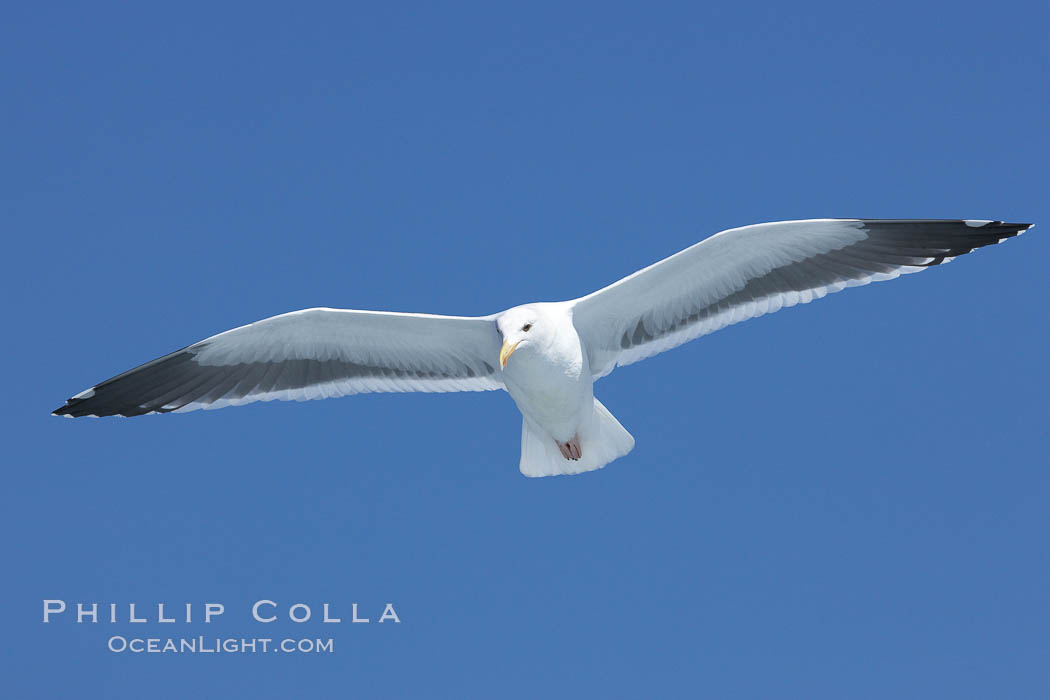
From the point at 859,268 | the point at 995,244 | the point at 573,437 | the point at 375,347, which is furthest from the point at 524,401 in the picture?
the point at 995,244

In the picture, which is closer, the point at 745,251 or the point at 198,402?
the point at 745,251

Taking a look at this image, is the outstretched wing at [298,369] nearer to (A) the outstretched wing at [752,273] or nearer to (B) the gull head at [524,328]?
(B) the gull head at [524,328]

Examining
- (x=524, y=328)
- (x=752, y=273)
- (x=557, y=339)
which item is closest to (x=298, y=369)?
(x=524, y=328)

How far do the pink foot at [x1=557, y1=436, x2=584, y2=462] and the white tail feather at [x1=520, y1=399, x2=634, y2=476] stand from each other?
0.06ft

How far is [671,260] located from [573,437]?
131 centimetres

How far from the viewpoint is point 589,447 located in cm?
739

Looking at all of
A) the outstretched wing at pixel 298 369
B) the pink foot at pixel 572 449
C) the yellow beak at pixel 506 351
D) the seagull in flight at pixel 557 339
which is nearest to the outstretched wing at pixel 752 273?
the seagull in flight at pixel 557 339

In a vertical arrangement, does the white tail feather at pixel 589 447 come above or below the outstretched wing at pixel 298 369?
below

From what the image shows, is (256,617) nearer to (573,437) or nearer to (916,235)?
(573,437)

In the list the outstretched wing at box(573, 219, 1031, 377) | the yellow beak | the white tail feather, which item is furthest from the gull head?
the white tail feather

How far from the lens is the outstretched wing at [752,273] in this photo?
688 cm

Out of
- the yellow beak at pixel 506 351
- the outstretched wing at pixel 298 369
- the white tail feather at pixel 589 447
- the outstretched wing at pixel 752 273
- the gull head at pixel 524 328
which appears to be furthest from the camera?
the outstretched wing at pixel 298 369

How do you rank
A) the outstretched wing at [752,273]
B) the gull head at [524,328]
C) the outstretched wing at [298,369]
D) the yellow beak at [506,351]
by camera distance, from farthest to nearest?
the outstretched wing at [298,369] < the outstretched wing at [752,273] < the gull head at [524,328] < the yellow beak at [506,351]

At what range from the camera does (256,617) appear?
770cm
